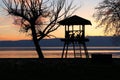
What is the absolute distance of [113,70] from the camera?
107 ft

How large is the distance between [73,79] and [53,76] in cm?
209

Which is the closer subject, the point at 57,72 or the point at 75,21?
the point at 57,72

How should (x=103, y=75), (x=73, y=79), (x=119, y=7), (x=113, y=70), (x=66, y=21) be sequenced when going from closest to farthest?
(x=73, y=79) < (x=103, y=75) < (x=113, y=70) < (x=66, y=21) < (x=119, y=7)

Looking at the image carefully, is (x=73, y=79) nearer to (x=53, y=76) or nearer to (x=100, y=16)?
(x=53, y=76)

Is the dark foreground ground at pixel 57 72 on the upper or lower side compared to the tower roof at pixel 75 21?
lower

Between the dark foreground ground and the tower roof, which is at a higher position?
the tower roof

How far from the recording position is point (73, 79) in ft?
92.7

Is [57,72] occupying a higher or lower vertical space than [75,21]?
lower

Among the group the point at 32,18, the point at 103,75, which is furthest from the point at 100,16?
the point at 103,75

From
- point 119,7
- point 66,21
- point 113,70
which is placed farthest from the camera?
point 119,7

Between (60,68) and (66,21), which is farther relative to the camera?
(66,21)

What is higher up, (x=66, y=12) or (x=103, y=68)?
(x=66, y=12)

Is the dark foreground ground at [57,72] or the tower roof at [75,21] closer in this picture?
the dark foreground ground at [57,72]

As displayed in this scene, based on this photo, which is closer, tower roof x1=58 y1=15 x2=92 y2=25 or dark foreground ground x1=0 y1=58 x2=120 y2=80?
dark foreground ground x1=0 y1=58 x2=120 y2=80
